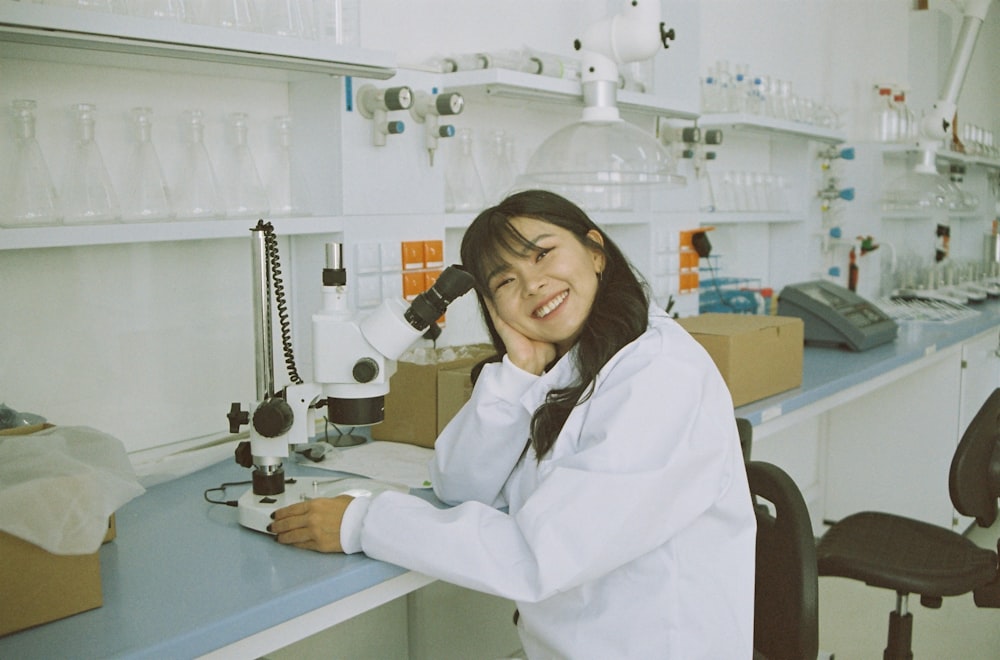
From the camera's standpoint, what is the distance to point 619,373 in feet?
4.30

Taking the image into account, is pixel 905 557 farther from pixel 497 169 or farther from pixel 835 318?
pixel 497 169

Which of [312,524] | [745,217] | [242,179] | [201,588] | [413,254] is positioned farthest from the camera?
[745,217]

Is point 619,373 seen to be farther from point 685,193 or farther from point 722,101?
point 722,101

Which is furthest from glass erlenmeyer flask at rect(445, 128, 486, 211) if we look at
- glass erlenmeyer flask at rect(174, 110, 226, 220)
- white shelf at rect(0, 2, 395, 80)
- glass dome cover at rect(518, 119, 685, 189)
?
glass erlenmeyer flask at rect(174, 110, 226, 220)

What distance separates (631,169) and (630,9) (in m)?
0.44

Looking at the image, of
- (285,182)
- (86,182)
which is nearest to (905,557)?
(285,182)

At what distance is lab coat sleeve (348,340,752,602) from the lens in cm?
117

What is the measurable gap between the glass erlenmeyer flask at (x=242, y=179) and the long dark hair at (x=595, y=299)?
0.70 meters

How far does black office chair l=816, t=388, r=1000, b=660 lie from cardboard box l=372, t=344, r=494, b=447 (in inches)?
35.9

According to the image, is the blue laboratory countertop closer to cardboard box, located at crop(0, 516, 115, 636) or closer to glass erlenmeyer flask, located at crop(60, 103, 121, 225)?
cardboard box, located at crop(0, 516, 115, 636)

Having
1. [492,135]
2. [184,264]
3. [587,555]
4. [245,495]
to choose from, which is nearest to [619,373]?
[587,555]

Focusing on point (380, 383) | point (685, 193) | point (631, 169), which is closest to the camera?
point (380, 383)

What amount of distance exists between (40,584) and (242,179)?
114cm

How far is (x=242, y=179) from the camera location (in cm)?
204
